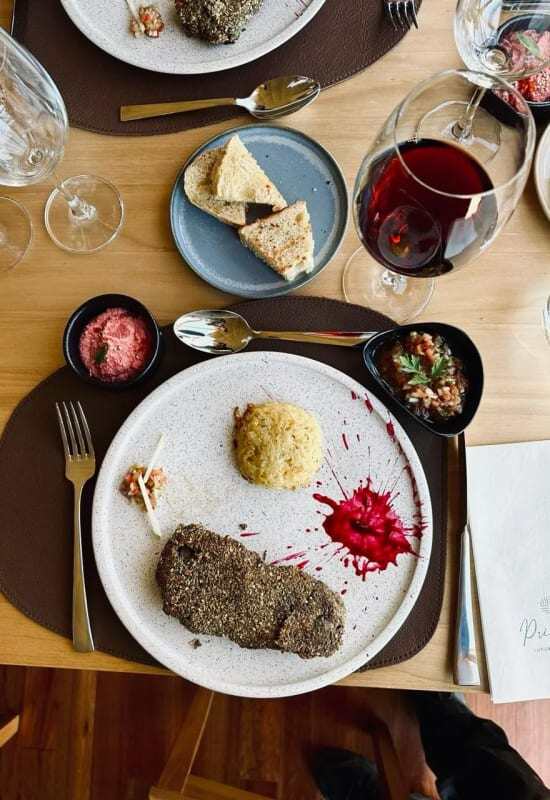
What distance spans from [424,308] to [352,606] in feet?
1.34

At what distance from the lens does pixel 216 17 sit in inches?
36.3

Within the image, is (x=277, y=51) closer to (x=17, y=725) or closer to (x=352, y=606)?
(x=352, y=606)

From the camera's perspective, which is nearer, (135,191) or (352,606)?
(352,606)

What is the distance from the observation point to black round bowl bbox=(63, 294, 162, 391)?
0.88 metres

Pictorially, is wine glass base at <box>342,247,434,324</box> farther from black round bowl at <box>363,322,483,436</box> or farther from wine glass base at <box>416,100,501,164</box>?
wine glass base at <box>416,100,501,164</box>

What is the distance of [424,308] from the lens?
931 mm

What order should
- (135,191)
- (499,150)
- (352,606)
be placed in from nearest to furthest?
1. (499,150)
2. (352,606)
3. (135,191)

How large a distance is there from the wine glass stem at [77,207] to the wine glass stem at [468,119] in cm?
51

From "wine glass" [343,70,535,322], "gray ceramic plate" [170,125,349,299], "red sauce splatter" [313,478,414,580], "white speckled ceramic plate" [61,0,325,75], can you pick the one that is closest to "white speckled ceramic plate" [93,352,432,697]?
"red sauce splatter" [313,478,414,580]

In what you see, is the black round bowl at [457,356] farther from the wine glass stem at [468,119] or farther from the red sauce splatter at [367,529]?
the wine glass stem at [468,119]

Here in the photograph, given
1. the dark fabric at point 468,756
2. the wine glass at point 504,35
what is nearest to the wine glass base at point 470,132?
the wine glass at point 504,35

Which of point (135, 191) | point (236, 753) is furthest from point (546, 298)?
point (236, 753)

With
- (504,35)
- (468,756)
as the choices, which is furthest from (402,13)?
(468,756)

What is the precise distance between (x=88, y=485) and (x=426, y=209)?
0.56m
